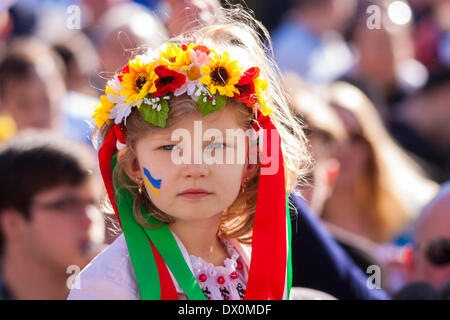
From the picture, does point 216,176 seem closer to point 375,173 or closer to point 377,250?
point 377,250

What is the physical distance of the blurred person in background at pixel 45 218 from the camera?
380 centimetres

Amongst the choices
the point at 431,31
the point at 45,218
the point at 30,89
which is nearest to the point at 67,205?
the point at 45,218

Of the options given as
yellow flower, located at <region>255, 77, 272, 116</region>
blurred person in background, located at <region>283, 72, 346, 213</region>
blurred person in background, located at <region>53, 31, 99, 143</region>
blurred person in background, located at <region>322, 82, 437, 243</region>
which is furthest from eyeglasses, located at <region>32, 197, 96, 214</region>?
blurred person in background, located at <region>53, 31, 99, 143</region>

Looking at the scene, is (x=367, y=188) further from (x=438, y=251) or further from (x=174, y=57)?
(x=174, y=57)

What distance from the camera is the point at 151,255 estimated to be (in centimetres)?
246

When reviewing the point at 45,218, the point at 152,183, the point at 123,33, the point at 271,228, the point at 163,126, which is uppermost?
the point at 123,33

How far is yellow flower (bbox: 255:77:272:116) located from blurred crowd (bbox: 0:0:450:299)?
439mm

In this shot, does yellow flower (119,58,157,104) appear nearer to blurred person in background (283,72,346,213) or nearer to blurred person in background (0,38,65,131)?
blurred person in background (283,72,346,213)

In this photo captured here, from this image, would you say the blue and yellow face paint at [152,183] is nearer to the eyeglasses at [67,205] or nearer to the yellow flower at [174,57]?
the yellow flower at [174,57]

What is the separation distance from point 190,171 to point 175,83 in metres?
0.28

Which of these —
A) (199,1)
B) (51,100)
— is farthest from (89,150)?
(51,100)

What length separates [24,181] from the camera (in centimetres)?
388

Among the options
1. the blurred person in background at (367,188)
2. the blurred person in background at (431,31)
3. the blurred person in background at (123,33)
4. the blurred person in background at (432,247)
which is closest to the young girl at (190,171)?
the blurred person in background at (432,247)

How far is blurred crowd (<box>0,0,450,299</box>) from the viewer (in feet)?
12.5
